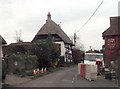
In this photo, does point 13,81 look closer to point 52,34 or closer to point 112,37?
point 112,37

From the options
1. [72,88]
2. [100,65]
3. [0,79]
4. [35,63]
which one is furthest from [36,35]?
[72,88]

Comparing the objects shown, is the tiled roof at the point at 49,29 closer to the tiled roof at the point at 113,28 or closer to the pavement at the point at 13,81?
the tiled roof at the point at 113,28

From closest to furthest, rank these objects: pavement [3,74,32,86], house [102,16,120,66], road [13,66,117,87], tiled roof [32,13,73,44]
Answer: road [13,66,117,87] < pavement [3,74,32,86] < house [102,16,120,66] < tiled roof [32,13,73,44]

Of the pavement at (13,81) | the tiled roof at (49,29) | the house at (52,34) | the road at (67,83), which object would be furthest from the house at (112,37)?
the pavement at (13,81)

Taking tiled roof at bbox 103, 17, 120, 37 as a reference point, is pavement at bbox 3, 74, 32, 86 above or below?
below

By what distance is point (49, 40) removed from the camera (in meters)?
61.3

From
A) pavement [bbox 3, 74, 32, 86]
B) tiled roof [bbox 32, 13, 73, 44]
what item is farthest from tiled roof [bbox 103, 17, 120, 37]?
pavement [bbox 3, 74, 32, 86]

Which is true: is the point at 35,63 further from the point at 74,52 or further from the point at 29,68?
the point at 74,52

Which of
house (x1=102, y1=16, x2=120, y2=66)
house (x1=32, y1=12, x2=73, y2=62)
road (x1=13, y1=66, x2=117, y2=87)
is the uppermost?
house (x1=32, y1=12, x2=73, y2=62)

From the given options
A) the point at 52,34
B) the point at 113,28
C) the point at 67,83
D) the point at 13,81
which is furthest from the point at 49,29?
the point at 67,83

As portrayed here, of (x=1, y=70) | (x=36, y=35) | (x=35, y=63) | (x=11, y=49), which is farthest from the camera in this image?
(x=36, y=35)

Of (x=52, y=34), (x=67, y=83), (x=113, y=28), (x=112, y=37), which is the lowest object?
(x=67, y=83)

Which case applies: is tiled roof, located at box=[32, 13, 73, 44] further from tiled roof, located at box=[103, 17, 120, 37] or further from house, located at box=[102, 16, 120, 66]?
tiled roof, located at box=[103, 17, 120, 37]

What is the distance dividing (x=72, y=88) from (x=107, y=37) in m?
41.0
